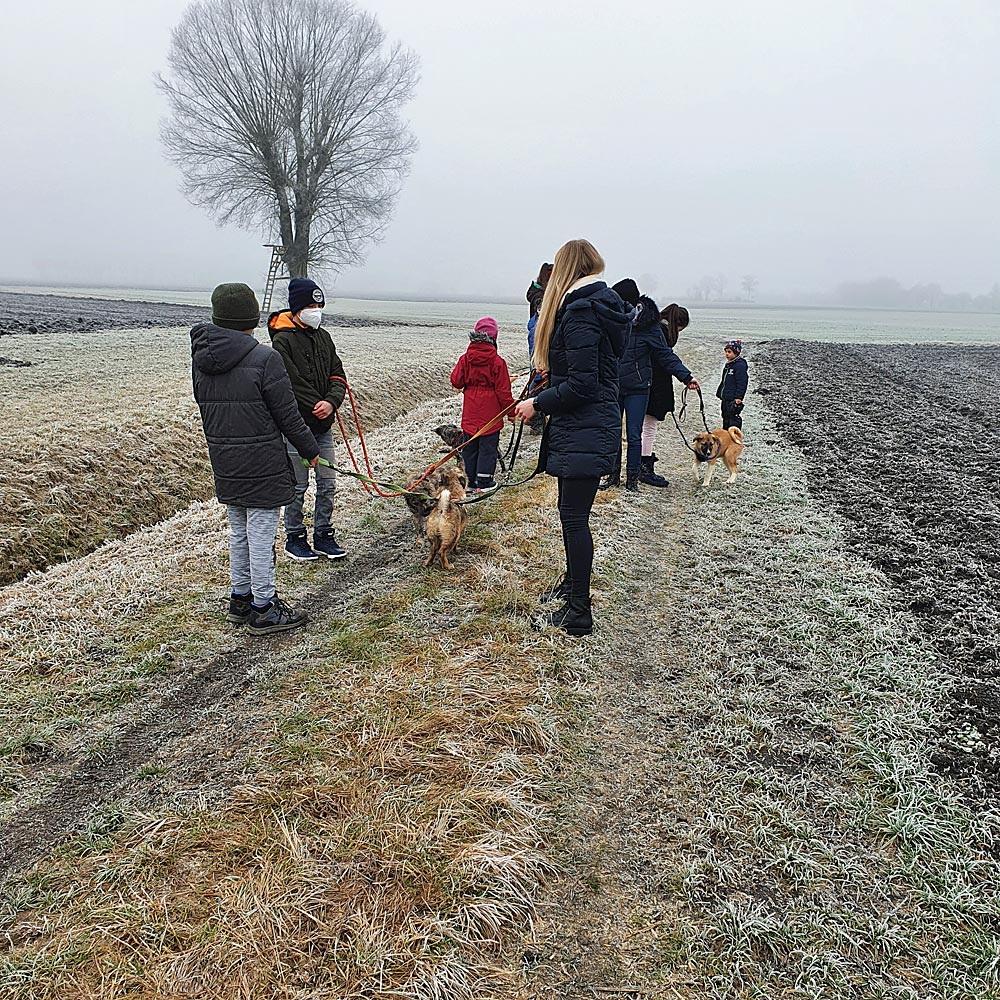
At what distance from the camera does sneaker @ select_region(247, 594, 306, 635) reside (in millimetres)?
5180

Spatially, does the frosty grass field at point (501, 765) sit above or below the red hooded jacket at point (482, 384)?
below

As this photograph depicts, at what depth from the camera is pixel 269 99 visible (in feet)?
107

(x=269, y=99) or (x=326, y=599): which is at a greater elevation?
(x=269, y=99)

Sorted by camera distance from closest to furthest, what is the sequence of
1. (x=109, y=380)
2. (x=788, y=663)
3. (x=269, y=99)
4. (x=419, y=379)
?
(x=788, y=663) < (x=109, y=380) < (x=419, y=379) < (x=269, y=99)

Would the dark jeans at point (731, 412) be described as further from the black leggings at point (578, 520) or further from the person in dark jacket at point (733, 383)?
the black leggings at point (578, 520)

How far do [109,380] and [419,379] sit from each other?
757 cm

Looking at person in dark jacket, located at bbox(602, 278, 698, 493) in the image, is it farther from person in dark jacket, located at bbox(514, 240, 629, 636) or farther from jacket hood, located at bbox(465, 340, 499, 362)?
person in dark jacket, located at bbox(514, 240, 629, 636)

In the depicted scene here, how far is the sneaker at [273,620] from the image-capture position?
17.0 feet

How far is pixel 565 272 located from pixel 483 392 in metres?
3.49

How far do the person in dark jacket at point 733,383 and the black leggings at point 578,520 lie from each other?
6.26m

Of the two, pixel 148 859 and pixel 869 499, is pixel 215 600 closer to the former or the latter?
pixel 148 859

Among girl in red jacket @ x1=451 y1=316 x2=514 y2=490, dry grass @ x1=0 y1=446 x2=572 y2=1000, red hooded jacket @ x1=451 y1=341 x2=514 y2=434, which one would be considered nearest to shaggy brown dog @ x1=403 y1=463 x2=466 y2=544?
girl in red jacket @ x1=451 y1=316 x2=514 y2=490

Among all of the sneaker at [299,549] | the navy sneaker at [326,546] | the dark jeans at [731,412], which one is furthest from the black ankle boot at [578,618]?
the dark jeans at [731,412]

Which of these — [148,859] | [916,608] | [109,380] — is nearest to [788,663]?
[916,608]
